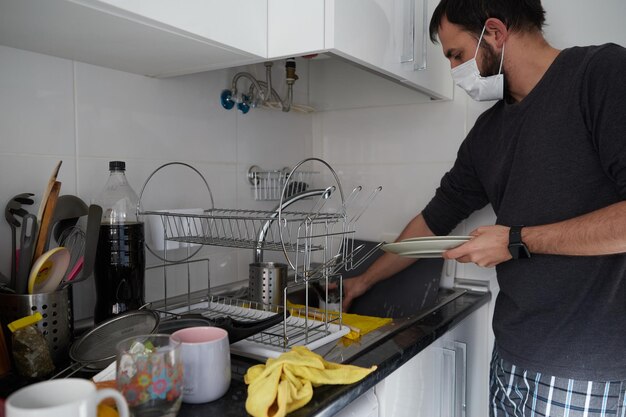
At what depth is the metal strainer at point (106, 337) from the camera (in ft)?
2.51

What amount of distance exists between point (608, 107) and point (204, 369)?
88 centimetres

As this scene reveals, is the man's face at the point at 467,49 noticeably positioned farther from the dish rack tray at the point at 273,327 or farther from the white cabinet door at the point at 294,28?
the dish rack tray at the point at 273,327

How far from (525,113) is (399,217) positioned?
2.15ft

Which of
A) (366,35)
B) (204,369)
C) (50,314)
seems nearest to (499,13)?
(366,35)

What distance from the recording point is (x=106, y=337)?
2.64 feet

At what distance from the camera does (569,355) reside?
1.01m

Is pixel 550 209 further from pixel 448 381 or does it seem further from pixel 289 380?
pixel 289 380

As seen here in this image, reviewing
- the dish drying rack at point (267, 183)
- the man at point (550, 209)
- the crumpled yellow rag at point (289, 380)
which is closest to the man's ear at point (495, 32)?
the man at point (550, 209)

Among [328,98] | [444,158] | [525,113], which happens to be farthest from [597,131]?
[328,98]

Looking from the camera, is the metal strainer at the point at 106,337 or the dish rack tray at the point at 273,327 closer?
the metal strainer at the point at 106,337

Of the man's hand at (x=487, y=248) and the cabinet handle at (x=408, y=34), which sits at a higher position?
the cabinet handle at (x=408, y=34)

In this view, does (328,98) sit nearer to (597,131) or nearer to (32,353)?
(597,131)

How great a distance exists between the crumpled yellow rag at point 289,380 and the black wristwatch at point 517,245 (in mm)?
454

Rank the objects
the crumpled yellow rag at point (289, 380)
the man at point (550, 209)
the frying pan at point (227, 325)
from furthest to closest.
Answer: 1. the man at point (550, 209)
2. the frying pan at point (227, 325)
3. the crumpled yellow rag at point (289, 380)
